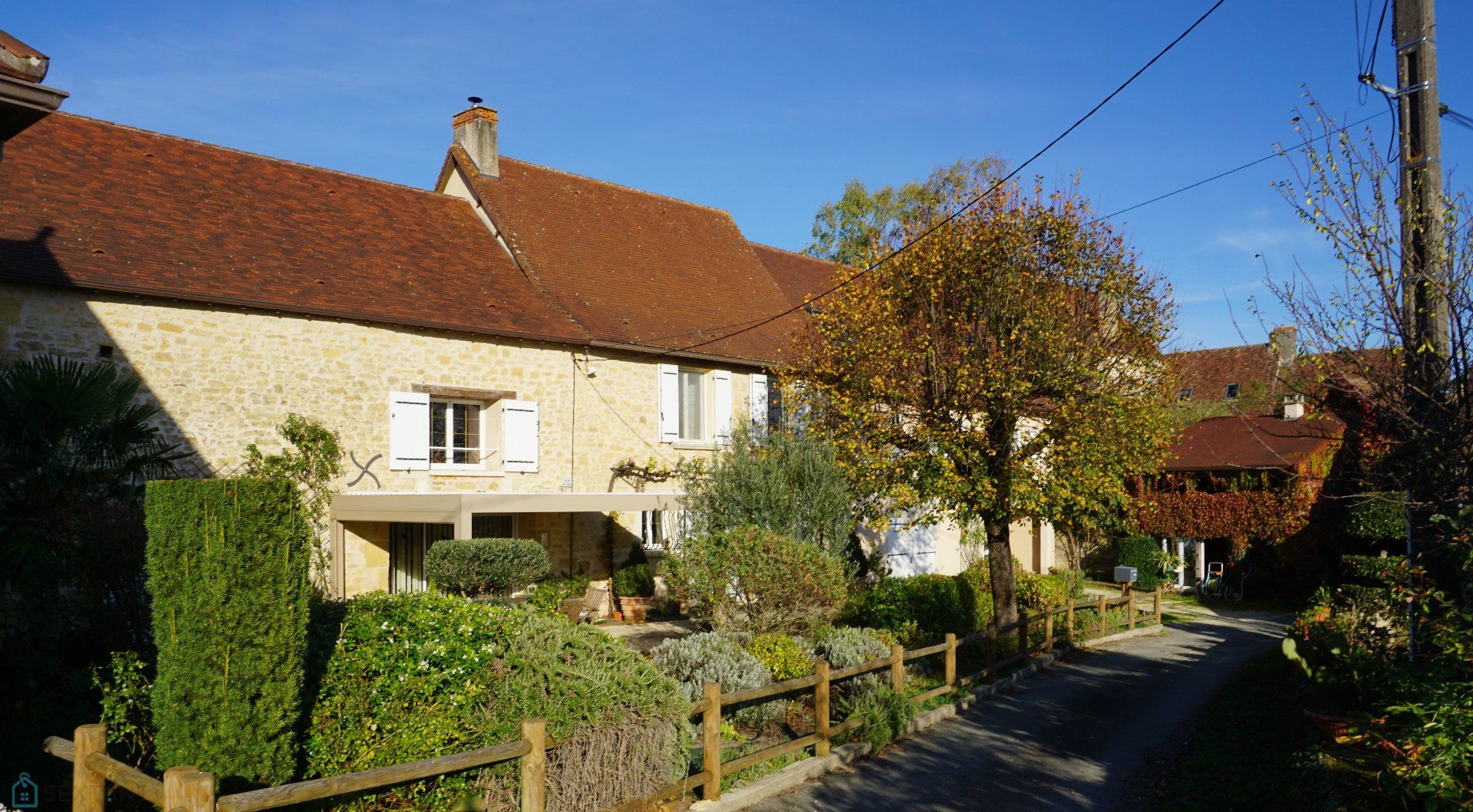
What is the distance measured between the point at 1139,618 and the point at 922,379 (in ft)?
29.3

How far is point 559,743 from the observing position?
6859 mm

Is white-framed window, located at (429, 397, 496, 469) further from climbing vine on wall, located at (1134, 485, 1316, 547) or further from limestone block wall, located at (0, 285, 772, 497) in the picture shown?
climbing vine on wall, located at (1134, 485, 1316, 547)

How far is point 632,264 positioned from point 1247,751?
47.3 ft

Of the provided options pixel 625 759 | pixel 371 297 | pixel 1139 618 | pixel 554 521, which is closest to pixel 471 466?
pixel 554 521

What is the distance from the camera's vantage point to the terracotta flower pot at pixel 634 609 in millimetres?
17328

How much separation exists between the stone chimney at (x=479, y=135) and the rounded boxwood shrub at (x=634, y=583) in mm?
7978

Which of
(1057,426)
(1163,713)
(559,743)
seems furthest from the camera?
(1057,426)

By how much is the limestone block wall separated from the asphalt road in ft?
26.6

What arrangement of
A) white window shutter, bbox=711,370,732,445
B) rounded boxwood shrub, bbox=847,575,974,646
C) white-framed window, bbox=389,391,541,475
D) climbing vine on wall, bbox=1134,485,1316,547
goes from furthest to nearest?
climbing vine on wall, bbox=1134,485,1316,547, white window shutter, bbox=711,370,732,445, white-framed window, bbox=389,391,541,475, rounded boxwood shrub, bbox=847,575,974,646

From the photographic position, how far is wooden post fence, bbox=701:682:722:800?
303 inches

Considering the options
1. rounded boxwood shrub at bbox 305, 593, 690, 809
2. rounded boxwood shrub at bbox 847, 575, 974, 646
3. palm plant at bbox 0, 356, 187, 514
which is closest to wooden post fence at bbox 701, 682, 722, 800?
rounded boxwood shrub at bbox 305, 593, 690, 809

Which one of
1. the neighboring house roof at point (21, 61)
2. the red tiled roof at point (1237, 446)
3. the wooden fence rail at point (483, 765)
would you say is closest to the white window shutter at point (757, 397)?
the wooden fence rail at point (483, 765)

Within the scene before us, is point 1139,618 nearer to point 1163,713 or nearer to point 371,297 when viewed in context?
point 1163,713

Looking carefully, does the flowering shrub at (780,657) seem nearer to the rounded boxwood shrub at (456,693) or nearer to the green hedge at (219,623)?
the rounded boxwood shrub at (456,693)
